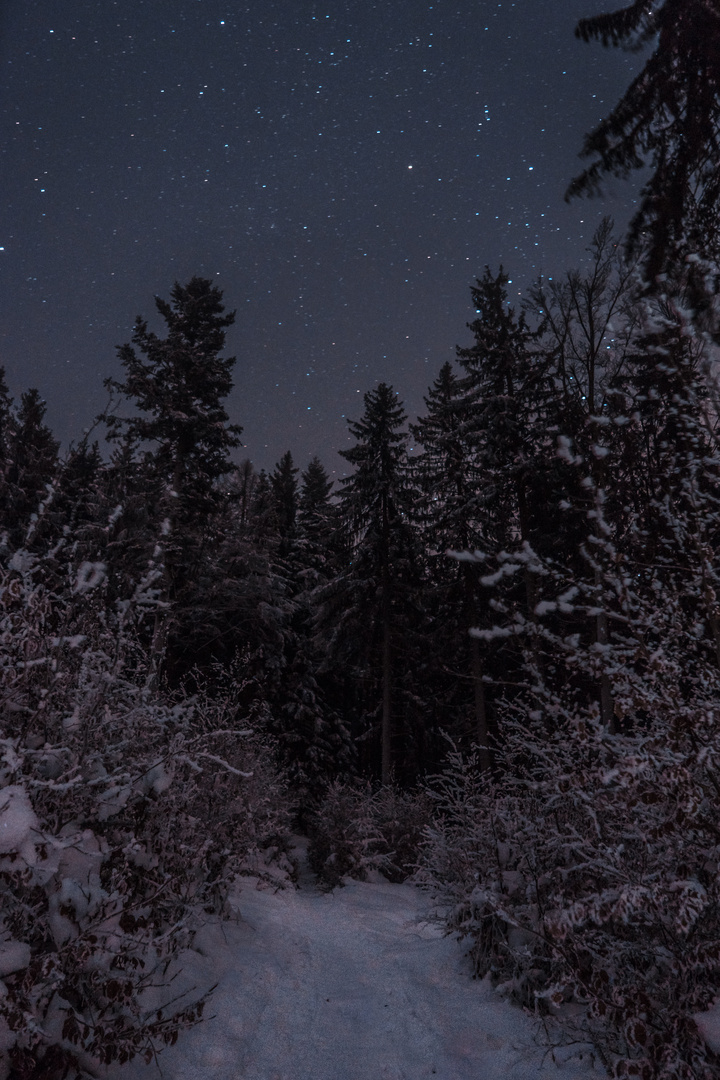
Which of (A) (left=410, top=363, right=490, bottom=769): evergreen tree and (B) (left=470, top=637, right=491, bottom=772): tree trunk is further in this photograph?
(A) (left=410, top=363, right=490, bottom=769): evergreen tree

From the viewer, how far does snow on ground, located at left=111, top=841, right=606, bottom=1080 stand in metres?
3.69

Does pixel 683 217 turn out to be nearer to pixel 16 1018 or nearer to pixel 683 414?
pixel 683 414

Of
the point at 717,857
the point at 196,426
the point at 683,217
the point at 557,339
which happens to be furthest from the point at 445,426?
the point at 717,857

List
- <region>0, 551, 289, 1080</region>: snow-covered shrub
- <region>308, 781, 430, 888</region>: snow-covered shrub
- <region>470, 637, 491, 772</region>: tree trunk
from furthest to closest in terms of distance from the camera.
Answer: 1. <region>470, 637, 491, 772</region>: tree trunk
2. <region>308, 781, 430, 888</region>: snow-covered shrub
3. <region>0, 551, 289, 1080</region>: snow-covered shrub

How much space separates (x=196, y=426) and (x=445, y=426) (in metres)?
8.22

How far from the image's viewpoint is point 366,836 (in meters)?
12.3

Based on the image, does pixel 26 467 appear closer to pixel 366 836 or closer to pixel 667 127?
pixel 366 836

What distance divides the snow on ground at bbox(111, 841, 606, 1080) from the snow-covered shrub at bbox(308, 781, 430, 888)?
15.9 ft

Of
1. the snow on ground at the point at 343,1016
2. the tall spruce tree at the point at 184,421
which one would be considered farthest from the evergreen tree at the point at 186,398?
the snow on ground at the point at 343,1016

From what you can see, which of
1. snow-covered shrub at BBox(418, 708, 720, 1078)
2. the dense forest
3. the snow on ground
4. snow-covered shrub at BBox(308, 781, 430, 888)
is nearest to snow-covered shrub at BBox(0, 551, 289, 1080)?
the dense forest

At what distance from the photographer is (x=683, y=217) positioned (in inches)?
204

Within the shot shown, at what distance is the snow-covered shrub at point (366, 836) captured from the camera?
454 inches

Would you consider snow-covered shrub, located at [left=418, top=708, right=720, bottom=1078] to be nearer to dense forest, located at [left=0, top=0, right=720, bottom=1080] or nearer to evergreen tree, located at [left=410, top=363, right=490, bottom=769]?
dense forest, located at [left=0, top=0, right=720, bottom=1080]

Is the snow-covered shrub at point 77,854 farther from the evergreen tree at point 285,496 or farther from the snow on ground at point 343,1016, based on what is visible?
the evergreen tree at point 285,496
